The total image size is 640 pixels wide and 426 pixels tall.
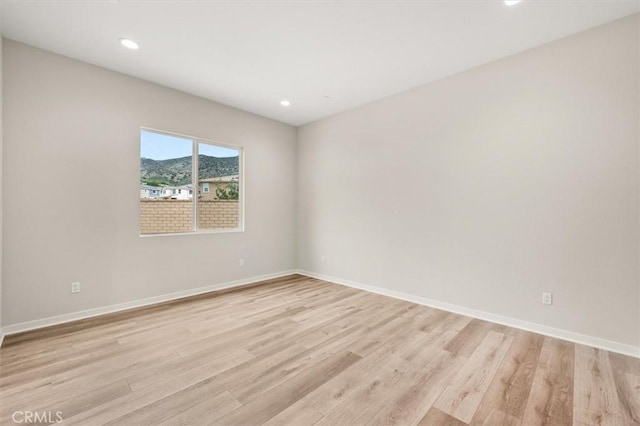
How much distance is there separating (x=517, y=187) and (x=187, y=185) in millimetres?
4285

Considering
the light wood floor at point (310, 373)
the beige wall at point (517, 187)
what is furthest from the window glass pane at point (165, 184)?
the beige wall at point (517, 187)

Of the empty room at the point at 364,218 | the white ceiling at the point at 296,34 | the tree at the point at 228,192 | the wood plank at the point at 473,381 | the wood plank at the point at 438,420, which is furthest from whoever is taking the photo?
the tree at the point at 228,192

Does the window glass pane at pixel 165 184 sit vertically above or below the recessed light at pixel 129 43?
below

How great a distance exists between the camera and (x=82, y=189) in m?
3.10

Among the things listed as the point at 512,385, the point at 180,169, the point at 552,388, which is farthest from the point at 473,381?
the point at 180,169

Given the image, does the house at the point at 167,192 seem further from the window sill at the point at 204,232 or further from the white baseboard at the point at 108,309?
the white baseboard at the point at 108,309

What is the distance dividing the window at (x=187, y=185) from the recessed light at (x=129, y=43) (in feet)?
3.55

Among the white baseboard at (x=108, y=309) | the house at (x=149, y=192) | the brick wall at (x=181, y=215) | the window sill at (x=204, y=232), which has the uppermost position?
the house at (x=149, y=192)

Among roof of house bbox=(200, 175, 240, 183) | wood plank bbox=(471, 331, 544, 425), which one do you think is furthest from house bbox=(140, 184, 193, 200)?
wood plank bbox=(471, 331, 544, 425)

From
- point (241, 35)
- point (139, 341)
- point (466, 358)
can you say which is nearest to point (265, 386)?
point (139, 341)

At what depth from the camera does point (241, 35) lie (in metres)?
2.67

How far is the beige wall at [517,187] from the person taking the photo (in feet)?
8.01

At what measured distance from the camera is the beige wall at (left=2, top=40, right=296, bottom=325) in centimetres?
276

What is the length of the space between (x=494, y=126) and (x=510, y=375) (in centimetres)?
251
